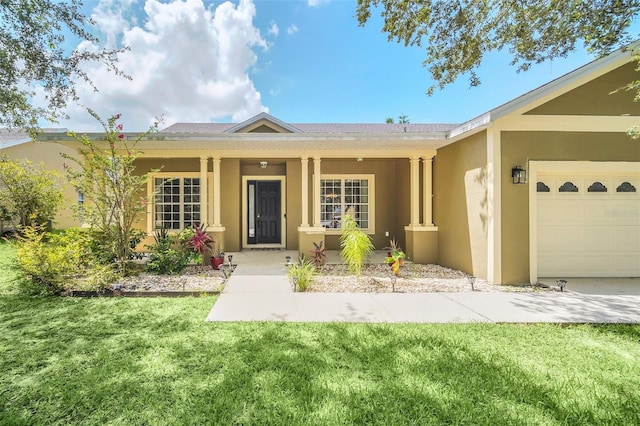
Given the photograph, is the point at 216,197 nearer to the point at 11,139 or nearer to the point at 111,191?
the point at 111,191

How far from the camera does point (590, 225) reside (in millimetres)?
6934

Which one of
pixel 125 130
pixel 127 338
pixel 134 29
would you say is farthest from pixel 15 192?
pixel 127 338

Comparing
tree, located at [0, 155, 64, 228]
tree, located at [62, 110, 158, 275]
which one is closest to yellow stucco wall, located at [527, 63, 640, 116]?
tree, located at [62, 110, 158, 275]

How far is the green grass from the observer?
96.3 inches

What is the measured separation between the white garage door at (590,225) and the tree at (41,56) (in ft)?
30.0

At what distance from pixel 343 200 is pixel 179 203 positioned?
18.2ft

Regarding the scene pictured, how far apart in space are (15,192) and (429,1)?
1623 centimetres

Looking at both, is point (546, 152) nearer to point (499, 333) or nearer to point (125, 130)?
point (499, 333)

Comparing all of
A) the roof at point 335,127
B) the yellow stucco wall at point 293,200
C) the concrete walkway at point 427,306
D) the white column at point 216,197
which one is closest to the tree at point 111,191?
the white column at point 216,197

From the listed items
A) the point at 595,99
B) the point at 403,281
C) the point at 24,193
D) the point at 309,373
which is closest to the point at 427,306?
the point at 403,281

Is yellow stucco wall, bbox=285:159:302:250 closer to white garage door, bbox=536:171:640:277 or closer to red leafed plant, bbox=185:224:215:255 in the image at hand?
red leafed plant, bbox=185:224:215:255

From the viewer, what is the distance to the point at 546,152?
6469 millimetres

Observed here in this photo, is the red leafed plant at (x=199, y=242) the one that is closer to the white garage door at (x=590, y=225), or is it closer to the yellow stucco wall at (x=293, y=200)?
the yellow stucco wall at (x=293, y=200)

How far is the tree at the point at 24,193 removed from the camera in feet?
41.3
